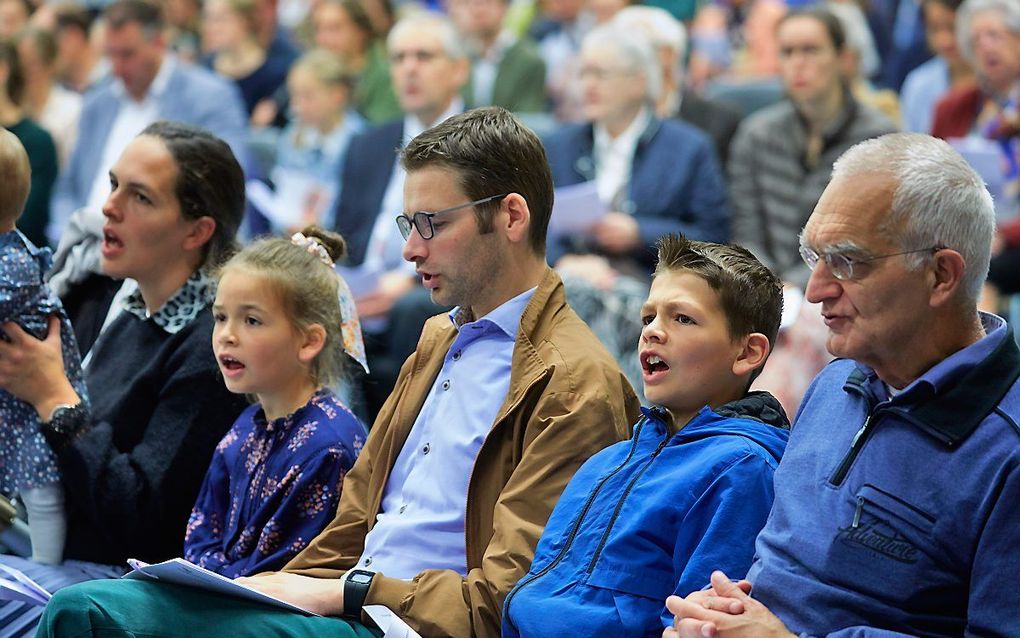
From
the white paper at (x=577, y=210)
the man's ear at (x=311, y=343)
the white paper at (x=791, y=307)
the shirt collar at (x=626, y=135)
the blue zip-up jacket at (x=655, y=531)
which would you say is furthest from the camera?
the shirt collar at (x=626, y=135)

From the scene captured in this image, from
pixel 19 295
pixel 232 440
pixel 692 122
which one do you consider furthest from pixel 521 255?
pixel 692 122

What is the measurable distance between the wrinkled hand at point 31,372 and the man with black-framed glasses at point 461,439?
69 centimetres

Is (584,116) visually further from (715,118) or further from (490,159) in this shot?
(490,159)

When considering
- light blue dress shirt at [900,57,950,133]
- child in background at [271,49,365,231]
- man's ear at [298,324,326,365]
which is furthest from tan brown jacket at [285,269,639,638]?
light blue dress shirt at [900,57,950,133]

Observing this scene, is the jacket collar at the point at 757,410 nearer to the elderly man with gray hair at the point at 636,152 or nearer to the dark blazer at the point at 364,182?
the elderly man with gray hair at the point at 636,152

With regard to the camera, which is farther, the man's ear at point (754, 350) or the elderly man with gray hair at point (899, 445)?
the man's ear at point (754, 350)

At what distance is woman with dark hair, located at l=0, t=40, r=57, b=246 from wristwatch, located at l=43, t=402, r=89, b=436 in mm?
2776

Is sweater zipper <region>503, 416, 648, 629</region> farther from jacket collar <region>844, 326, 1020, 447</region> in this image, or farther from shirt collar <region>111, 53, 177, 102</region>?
shirt collar <region>111, 53, 177, 102</region>

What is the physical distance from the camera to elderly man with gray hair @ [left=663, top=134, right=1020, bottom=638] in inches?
76.4

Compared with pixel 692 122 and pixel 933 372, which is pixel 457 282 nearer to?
pixel 933 372

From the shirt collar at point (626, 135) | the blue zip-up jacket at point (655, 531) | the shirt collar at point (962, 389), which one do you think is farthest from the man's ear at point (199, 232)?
the shirt collar at point (626, 135)

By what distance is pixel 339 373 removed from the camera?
A: 3.05 metres

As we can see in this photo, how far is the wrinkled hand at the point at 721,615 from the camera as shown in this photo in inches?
81.2

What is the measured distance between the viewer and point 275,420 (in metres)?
2.91
